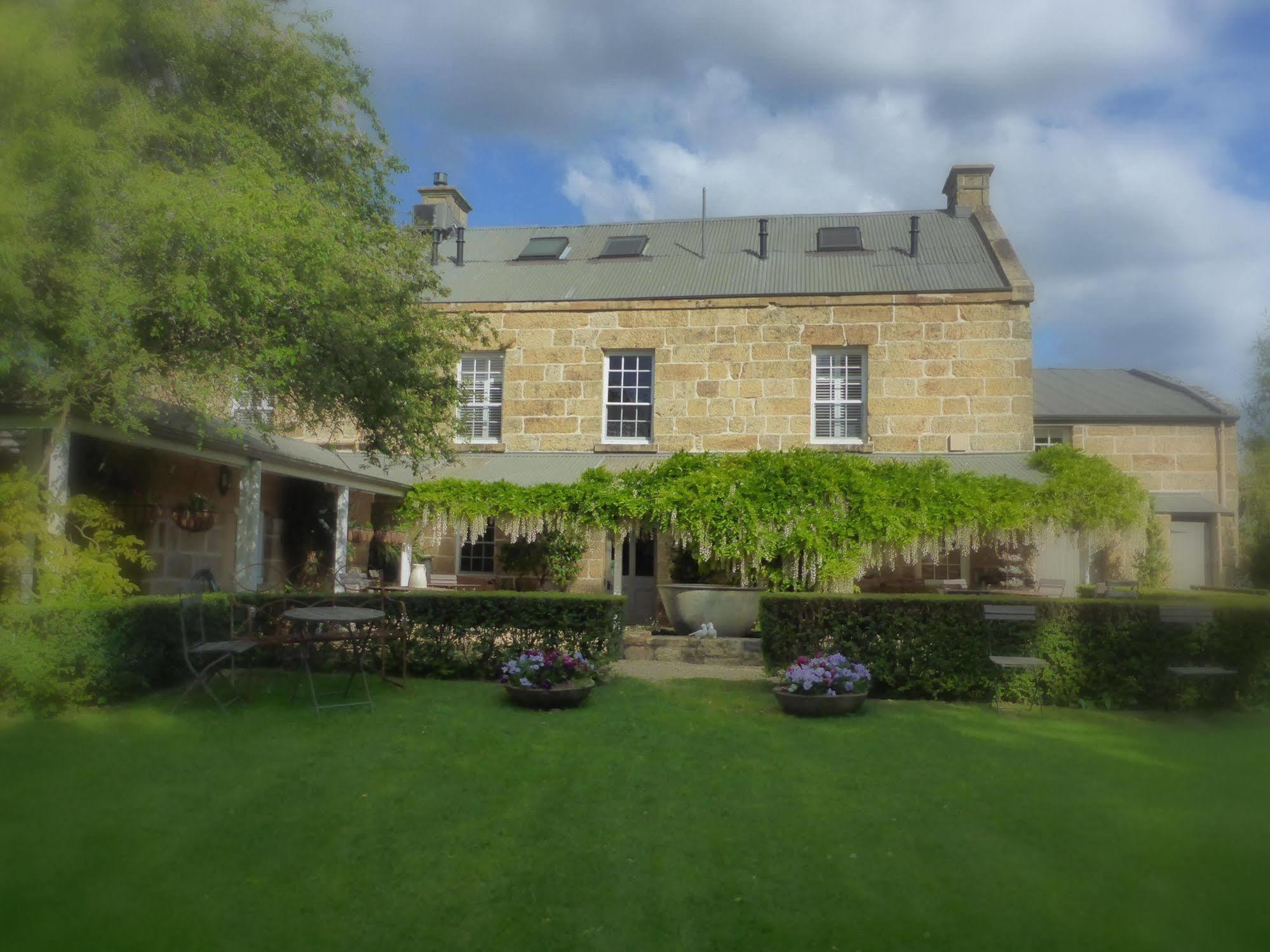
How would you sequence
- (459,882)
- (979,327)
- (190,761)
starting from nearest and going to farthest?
(459,882)
(190,761)
(979,327)

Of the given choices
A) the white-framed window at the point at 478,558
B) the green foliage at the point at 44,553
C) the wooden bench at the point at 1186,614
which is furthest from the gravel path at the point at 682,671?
the white-framed window at the point at 478,558

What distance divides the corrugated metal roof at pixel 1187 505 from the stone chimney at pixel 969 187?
23.4 ft

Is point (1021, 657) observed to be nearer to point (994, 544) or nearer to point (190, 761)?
point (994, 544)

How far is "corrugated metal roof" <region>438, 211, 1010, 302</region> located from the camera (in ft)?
58.1

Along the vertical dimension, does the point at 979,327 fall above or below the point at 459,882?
above

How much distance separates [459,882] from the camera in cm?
448

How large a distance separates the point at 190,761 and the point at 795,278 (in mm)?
14202

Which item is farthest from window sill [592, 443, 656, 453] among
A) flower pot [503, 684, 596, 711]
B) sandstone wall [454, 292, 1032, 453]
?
flower pot [503, 684, 596, 711]

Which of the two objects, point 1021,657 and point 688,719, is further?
point 1021,657

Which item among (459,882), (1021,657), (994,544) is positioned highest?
(994,544)

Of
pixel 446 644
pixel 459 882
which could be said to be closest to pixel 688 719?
pixel 446 644

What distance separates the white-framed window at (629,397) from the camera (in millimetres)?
18031

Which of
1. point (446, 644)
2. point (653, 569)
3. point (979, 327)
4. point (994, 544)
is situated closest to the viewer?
point (446, 644)

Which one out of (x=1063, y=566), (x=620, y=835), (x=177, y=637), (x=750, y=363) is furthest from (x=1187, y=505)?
(x=177, y=637)
